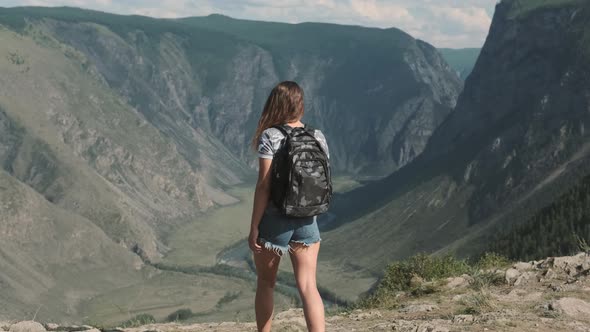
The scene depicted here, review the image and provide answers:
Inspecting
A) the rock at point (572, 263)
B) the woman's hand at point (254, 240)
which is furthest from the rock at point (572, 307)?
the woman's hand at point (254, 240)

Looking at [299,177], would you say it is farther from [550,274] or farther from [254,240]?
[550,274]

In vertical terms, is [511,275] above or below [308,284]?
below

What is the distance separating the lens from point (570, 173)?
19500 centimetres

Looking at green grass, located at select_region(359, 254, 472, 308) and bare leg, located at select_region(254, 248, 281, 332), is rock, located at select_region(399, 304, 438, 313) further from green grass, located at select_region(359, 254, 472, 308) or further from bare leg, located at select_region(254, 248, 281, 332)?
bare leg, located at select_region(254, 248, 281, 332)

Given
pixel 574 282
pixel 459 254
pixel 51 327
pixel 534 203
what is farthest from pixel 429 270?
pixel 534 203

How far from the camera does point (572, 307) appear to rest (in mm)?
19484

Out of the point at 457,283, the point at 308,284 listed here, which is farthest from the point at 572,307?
the point at 308,284

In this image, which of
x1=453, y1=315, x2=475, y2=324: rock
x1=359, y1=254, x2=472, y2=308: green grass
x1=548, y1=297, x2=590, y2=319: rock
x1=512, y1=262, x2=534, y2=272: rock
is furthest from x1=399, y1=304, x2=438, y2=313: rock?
x1=512, y1=262, x2=534, y2=272: rock

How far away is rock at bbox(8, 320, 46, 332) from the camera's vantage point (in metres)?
19.6

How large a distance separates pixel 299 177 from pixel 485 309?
751 centimetres

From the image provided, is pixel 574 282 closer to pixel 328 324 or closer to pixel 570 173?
pixel 328 324

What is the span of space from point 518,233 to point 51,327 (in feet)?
386

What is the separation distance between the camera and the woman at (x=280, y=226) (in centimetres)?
1576

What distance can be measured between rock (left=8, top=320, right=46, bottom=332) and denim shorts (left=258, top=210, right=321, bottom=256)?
7.26m
